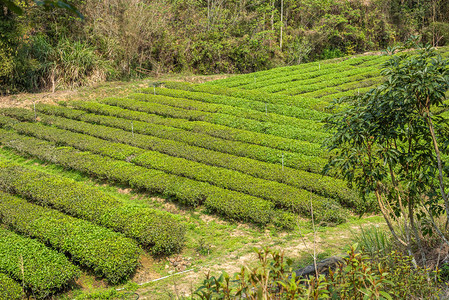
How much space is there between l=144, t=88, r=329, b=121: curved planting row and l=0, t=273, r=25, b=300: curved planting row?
13666 mm

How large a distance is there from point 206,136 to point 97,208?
649 centimetres

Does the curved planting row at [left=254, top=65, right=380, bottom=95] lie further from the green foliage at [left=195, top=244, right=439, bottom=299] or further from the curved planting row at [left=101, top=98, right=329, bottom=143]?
the green foliage at [left=195, top=244, right=439, bottom=299]

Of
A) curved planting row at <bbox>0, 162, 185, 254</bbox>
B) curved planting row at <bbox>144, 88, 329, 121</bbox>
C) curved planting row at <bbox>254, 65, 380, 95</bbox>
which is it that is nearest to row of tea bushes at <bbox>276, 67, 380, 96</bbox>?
curved planting row at <bbox>254, 65, 380, 95</bbox>

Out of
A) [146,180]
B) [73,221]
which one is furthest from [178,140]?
[73,221]

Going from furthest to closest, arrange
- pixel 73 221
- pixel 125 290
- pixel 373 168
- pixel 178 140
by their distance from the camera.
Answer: pixel 178 140
pixel 73 221
pixel 125 290
pixel 373 168

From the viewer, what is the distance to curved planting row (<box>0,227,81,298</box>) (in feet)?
25.2

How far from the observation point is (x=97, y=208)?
10719 millimetres

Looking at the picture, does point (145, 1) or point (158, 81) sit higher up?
point (145, 1)

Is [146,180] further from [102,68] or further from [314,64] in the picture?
[314,64]

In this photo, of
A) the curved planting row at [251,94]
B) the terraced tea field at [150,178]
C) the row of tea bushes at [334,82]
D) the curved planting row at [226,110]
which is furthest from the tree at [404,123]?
the row of tea bushes at [334,82]

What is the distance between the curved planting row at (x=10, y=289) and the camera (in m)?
7.28

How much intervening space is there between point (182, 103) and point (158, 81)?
574cm

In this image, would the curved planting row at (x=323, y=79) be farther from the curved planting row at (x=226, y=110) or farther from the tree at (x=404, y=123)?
the tree at (x=404, y=123)

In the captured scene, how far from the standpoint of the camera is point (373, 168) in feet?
20.2
